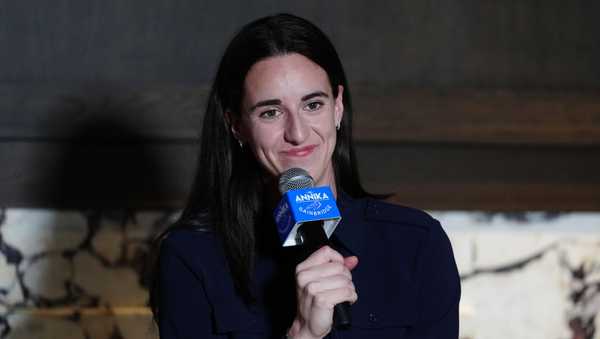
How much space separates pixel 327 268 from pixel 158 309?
1.61ft

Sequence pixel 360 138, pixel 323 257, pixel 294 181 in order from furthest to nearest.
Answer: pixel 360 138 < pixel 294 181 < pixel 323 257

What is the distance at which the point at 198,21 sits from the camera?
2.11 meters

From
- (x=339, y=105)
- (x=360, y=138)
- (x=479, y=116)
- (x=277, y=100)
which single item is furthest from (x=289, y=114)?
(x=479, y=116)

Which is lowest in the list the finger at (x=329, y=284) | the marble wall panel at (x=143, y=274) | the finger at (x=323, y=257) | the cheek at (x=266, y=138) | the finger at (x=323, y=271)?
the marble wall panel at (x=143, y=274)

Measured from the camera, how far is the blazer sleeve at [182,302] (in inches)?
59.2

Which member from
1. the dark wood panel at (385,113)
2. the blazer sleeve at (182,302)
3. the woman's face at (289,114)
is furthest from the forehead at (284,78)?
the dark wood panel at (385,113)

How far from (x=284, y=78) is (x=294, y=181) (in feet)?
0.73

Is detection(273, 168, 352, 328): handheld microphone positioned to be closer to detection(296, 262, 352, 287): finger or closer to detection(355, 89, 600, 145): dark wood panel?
detection(296, 262, 352, 287): finger

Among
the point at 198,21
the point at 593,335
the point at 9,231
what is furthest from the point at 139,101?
the point at 593,335

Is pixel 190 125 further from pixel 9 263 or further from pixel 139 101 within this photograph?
pixel 9 263

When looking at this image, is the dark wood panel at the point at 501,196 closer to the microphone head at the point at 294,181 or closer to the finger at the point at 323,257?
the microphone head at the point at 294,181

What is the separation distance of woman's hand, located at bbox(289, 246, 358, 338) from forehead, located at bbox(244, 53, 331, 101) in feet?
1.11

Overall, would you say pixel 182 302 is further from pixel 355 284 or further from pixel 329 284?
pixel 329 284

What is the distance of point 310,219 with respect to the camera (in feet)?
3.85
